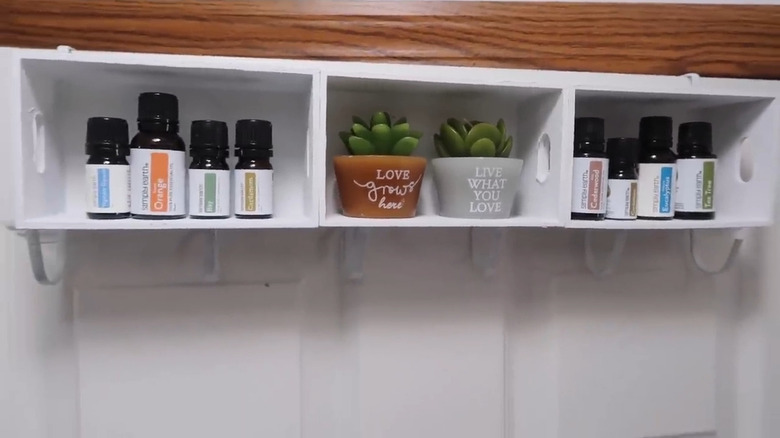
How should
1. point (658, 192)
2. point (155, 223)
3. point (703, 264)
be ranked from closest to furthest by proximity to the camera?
point (155, 223) → point (658, 192) → point (703, 264)

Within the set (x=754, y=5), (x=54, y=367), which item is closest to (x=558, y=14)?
(x=754, y=5)

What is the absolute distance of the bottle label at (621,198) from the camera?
598 millimetres

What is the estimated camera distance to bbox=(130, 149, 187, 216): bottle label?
0.51 m

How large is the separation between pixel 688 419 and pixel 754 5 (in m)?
0.47

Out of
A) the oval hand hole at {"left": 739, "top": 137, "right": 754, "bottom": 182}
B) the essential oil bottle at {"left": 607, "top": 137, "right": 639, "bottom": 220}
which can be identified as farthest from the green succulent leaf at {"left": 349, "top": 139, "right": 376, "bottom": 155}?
the oval hand hole at {"left": 739, "top": 137, "right": 754, "bottom": 182}

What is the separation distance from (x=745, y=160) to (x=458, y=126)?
0.32 metres

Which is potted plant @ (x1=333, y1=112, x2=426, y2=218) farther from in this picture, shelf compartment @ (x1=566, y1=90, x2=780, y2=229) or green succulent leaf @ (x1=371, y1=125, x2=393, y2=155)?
shelf compartment @ (x1=566, y1=90, x2=780, y2=229)

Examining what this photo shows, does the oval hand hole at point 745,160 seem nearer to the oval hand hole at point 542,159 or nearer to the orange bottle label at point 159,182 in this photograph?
the oval hand hole at point 542,159

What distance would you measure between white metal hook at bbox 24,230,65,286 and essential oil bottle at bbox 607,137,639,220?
0.50 meters

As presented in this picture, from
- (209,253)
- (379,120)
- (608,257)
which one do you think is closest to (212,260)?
(209,253)

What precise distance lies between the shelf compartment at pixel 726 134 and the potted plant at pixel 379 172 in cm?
15

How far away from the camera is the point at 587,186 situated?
58cm

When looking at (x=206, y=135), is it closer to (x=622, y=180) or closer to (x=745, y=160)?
(x=622, y=180)

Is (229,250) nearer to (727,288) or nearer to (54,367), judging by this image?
(54,367)
